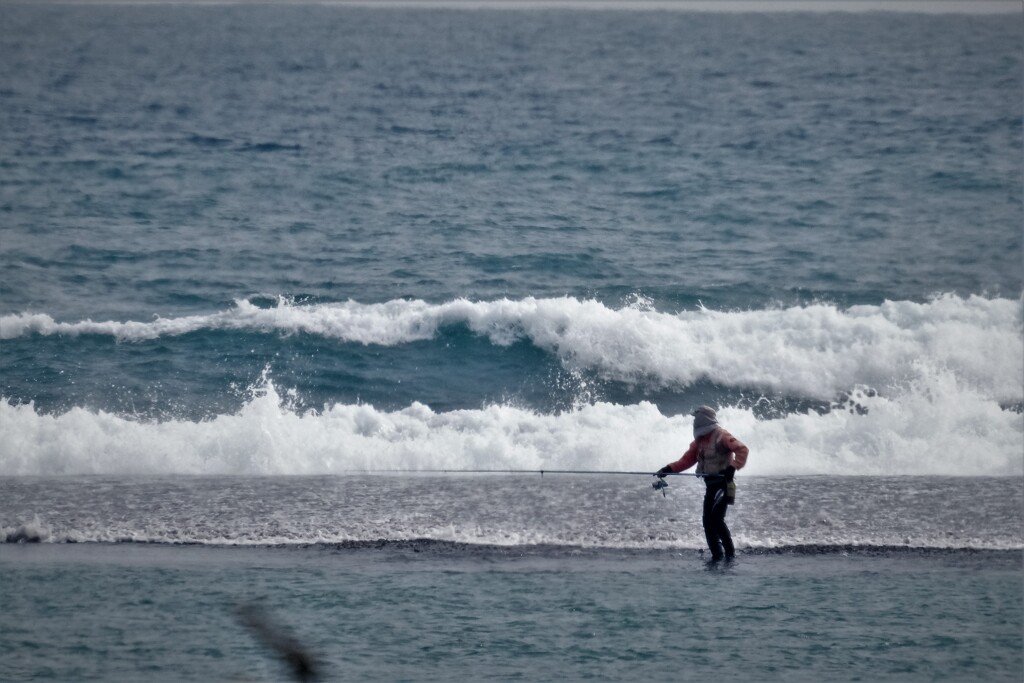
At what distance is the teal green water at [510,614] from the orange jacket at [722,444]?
816mm

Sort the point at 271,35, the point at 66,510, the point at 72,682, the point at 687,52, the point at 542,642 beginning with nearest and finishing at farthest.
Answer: the point at 72,682 < the point at 542,642 < the point at 66,510 < the point at 687,52 < the point at 271,35

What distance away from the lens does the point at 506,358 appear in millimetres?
17219

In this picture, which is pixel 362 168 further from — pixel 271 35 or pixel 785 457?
pixel 271 35

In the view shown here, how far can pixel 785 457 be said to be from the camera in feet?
42.8

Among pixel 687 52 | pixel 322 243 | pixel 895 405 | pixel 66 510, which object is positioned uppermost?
pixel 687 52

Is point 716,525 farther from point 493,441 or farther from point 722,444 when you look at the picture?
point 493,441

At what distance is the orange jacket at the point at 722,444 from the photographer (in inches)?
374

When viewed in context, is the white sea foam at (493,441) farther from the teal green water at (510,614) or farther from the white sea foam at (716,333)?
the teal green water at (510,614)

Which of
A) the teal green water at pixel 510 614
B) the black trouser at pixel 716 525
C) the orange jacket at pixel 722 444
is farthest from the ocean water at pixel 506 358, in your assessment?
the orange jacket at pixel 722 444

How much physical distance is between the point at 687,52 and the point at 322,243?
72.0ft

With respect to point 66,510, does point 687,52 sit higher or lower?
higher

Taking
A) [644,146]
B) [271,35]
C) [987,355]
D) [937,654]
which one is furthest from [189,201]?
[271,35]

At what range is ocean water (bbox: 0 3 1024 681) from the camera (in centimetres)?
794

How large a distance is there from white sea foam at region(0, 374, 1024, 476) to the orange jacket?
308 cm
